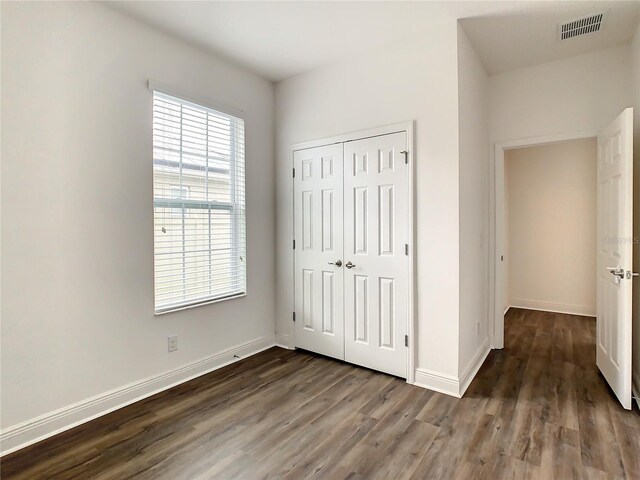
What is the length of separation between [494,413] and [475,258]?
1.34 meters

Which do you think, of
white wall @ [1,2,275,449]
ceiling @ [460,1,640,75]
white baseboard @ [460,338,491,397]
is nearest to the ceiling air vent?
ceiling @ [460,1,640,75]

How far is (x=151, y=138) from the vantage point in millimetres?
2639

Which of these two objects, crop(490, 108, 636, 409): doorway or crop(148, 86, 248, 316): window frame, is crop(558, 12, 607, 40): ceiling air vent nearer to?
crop(490, 108, 636, 409): doorway

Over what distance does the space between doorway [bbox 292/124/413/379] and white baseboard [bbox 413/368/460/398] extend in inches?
4.2

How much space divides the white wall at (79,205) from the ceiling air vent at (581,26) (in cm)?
298

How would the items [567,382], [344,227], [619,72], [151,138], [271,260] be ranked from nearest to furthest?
[151,138], [567,382], [619,72], [344,227], [271,260]

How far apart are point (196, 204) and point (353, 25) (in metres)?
1.91

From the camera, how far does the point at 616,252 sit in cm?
254

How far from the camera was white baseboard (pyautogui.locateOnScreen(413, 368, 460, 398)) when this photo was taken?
2.64 meters

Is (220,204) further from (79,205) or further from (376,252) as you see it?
(376,252)

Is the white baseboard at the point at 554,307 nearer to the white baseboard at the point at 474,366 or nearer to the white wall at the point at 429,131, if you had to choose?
the white baseboard at the point at 474,366

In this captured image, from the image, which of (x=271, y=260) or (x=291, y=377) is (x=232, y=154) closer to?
(x=271, y=260)

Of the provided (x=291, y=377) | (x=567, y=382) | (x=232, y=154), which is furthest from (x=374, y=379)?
(x=232, y=154)

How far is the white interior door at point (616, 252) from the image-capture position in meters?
2.36
